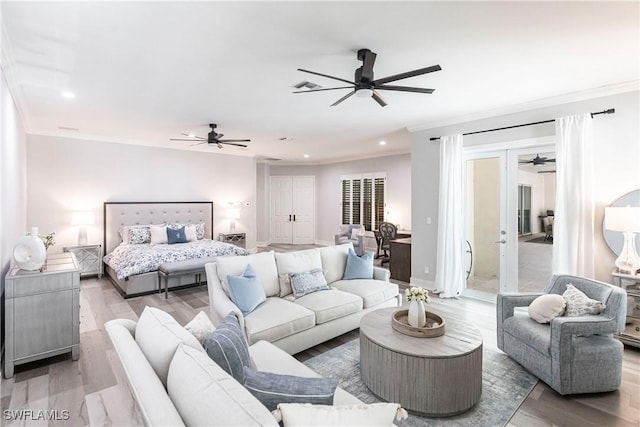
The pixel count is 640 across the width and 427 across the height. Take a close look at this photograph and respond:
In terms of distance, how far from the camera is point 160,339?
4.70ft

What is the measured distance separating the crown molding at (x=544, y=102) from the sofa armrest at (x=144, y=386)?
4.88m

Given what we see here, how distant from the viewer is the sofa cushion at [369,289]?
3.54m

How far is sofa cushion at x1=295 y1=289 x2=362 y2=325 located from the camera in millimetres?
3066

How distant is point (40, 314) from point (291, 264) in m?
2.31

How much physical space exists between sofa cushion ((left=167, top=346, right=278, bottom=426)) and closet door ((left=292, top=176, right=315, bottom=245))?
9217mm

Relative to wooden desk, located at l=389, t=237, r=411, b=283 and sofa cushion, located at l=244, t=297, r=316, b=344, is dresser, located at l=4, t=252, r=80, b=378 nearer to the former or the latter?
sofa cushion, located at l=244, t=297, r=316, b=344

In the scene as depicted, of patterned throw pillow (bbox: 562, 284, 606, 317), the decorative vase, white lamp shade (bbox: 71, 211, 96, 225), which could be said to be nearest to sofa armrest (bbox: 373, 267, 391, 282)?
patterned throw pillow (bbox: 562, 284, 606, 317)

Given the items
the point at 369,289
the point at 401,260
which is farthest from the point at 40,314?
the point at 401,260

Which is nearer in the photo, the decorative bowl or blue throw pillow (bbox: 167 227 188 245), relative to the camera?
the decorative bowl

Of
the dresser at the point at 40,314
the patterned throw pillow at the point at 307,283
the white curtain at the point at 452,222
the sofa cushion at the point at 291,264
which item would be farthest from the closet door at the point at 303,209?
the dresser at the point at 40,314

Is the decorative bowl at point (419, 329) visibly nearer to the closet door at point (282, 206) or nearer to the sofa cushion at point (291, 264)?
the sofa cushion at point (291, 264)

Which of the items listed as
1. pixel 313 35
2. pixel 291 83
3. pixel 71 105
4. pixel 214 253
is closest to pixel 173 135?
pixel 71 105

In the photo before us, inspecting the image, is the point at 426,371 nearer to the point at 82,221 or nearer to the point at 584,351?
the point at 584,351

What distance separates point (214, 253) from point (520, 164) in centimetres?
511
